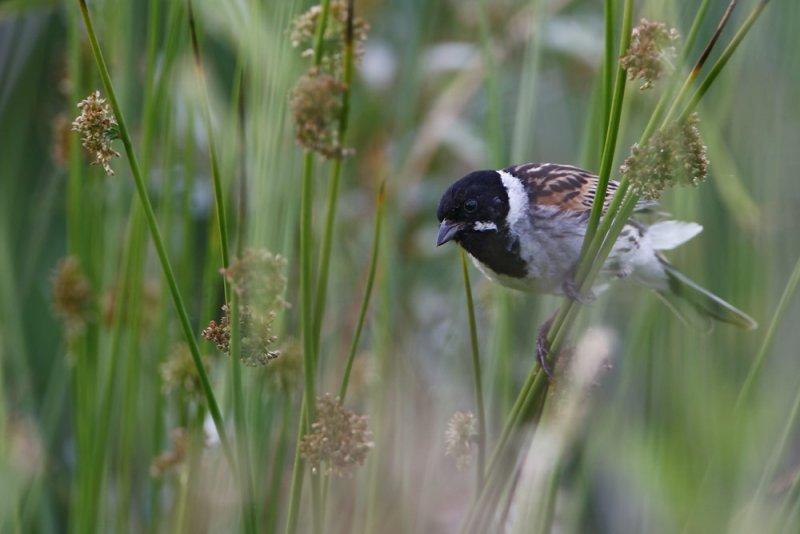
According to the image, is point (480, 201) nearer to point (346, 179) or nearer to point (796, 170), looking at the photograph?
point (796, 170)

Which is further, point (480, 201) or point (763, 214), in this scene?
point (480, 201)

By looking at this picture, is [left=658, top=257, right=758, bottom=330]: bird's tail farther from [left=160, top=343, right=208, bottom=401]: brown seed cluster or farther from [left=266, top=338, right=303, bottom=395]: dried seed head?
[left=160, top=343, right=208, bottom=401]: brown seed cluster

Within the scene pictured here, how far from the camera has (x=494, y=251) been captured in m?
1.73

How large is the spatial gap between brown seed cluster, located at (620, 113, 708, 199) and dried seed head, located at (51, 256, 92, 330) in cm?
108

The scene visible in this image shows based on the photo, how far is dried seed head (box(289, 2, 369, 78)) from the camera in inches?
40.2

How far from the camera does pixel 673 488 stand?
124 cm

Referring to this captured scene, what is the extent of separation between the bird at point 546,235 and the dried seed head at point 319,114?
71 centimetres

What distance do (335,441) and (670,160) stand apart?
1.30ft

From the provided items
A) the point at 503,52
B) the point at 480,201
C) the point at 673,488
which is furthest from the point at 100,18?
the point at 503,52

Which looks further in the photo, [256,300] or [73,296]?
[73,296]

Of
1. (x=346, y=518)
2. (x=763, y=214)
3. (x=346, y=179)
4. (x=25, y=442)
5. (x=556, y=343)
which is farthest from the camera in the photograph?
(x=346, y=179)

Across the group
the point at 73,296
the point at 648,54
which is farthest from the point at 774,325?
the point at 73,296

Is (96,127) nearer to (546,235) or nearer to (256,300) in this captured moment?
(256,300)

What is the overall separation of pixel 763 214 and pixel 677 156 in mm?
591
